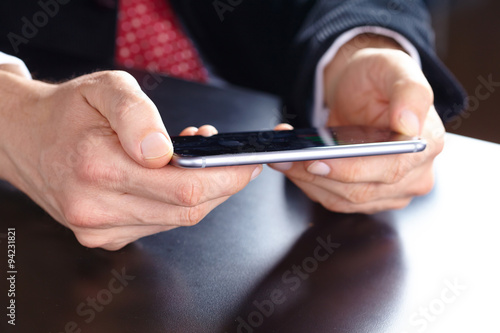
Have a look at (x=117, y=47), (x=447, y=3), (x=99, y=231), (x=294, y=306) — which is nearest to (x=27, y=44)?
(x=117, y=47)

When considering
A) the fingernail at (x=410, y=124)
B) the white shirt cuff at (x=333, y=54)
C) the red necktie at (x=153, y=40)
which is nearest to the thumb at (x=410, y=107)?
the fingernail at (x=410, y=124)

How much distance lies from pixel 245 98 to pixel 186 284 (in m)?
0.50

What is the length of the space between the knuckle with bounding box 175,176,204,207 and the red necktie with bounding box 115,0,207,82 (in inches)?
31.0

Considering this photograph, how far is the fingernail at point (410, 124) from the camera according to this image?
533mm

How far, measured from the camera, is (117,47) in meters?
1.18

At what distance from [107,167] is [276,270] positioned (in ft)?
0.58

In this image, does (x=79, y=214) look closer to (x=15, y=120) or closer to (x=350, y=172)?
(x=15, y=120)

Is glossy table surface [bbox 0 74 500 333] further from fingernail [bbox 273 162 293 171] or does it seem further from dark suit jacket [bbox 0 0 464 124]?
dark suit jacket [bbox 0 0 464 124]

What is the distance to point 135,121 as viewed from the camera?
0.40 m

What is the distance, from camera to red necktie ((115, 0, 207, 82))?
3.75 ft

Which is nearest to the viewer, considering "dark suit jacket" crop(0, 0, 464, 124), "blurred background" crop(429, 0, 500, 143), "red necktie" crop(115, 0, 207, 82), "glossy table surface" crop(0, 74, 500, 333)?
"glossy table surface" crop(0, 74, 500, 333)

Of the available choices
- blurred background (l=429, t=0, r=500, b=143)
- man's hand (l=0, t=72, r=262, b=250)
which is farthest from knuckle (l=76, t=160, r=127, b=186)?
blurred background (l=429, t=0, r=500, b=143)

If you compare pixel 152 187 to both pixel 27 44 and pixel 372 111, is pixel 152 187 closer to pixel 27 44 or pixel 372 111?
pixel 372 111

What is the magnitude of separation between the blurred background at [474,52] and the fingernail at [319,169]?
1554 mm
